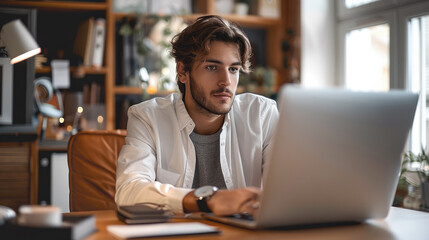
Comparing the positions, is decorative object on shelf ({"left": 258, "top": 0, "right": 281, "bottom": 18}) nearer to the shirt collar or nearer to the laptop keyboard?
the shirt collar

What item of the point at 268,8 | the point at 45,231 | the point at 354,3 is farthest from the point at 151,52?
the point at 45,231

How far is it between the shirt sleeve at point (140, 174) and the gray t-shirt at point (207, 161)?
0.55ft

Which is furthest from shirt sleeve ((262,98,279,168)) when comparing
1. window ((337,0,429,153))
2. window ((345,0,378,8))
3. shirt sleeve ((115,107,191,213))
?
window ((345,0,378,8))

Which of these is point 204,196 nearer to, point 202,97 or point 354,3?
point 202,97

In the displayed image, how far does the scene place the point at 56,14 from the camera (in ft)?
13.2

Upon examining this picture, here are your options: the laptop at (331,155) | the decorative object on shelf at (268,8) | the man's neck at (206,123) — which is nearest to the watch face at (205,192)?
the laptop at (331,155)

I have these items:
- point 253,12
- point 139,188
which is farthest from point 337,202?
point 253,12

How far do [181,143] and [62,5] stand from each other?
7.75ft

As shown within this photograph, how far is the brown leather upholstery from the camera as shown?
1.84 meters

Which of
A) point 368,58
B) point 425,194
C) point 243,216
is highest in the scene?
point 368,58

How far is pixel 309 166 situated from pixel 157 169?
2.76 ft

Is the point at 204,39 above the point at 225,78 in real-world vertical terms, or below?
above

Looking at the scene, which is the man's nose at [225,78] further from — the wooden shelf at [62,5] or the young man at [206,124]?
the wooden shelf at [62,5]

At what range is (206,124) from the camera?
1.92 meters
